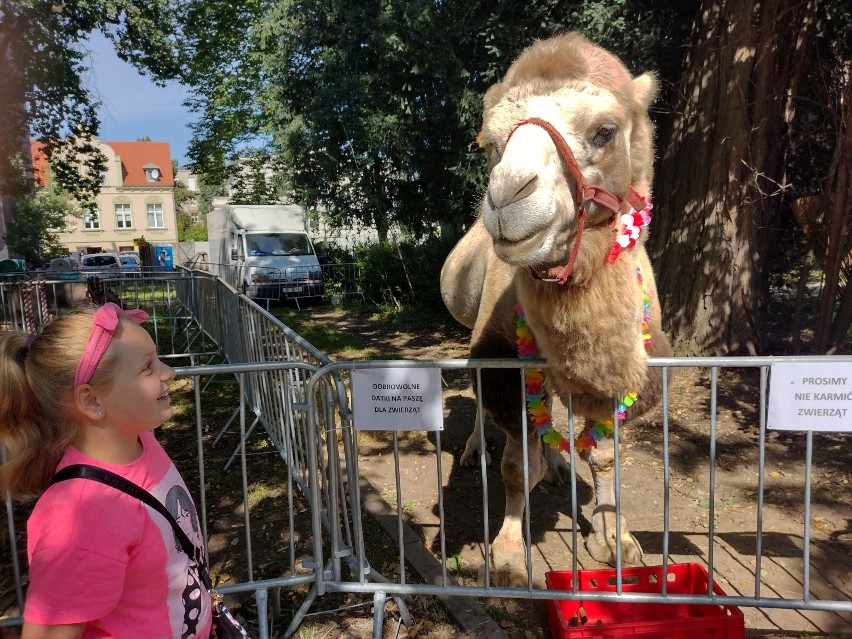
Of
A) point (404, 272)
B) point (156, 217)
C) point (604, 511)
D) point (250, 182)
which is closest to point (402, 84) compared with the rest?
point (404, 272)

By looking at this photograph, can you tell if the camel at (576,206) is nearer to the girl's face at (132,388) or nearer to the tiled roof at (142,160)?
the girl's face at (132,388)

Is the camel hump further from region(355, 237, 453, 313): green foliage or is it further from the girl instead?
region(355, 237, 453, 313): green foliage

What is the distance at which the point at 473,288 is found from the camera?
5199mm

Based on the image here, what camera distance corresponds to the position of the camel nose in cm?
207

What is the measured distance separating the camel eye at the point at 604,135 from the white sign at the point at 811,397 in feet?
3.78

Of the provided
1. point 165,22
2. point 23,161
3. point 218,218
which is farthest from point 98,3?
point 218,218

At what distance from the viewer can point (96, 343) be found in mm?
1623

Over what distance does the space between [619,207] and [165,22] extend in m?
15.6

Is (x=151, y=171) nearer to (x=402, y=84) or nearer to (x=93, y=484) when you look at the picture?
(x=402, y=84)

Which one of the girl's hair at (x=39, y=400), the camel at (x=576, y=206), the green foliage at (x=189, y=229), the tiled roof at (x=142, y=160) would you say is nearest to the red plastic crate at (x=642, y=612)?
the camel at (x=576, y=206)

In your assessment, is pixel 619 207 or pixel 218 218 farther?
pixel 218 218

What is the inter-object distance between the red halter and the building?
5675 cm

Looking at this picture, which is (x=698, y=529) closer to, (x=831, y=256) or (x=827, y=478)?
(x=827, y=478)

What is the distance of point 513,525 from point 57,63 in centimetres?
1339
